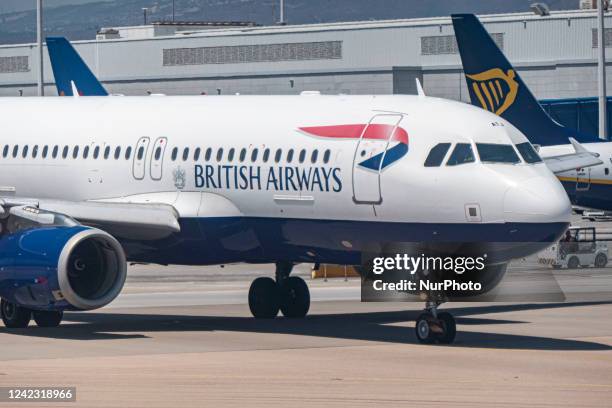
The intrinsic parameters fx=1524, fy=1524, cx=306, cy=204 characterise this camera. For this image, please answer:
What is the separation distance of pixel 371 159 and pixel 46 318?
805 cm

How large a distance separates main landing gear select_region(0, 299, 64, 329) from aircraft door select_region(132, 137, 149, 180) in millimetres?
3416

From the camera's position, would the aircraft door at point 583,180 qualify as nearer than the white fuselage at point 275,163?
No

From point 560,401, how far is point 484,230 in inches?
272

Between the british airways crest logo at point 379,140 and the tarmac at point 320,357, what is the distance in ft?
10.8

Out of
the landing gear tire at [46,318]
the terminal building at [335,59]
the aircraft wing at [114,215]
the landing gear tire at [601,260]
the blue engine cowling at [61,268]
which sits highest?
the terminal building at [335,59]

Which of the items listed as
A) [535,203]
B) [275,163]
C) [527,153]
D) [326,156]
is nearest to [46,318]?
[275,163]

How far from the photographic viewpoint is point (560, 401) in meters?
19.8

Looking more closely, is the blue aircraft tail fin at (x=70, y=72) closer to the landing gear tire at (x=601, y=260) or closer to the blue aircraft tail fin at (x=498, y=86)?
the blue aircraft tail fin at (x=498, y=86)

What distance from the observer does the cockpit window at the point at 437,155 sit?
27.0 meters

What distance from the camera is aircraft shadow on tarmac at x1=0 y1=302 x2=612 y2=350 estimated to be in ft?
91.1

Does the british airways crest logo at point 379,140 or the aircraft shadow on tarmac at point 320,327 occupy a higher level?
the british airways crest logo at point 379,140

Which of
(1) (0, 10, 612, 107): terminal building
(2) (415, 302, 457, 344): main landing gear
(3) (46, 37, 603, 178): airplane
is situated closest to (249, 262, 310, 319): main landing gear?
(2) (415, 302, 457, 344): main landing gear

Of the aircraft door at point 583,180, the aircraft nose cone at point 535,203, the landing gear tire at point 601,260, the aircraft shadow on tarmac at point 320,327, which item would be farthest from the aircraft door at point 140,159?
the aircraft door at point 583,180

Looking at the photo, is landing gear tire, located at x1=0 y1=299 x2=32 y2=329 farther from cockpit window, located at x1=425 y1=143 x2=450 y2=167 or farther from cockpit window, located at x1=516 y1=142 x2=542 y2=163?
cockpit window, located at x1=516 y1=142 x2=542 y2=163
